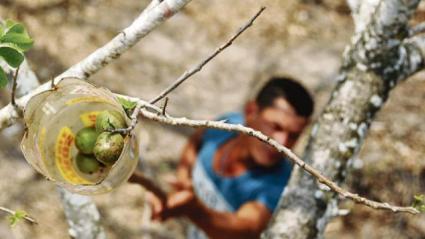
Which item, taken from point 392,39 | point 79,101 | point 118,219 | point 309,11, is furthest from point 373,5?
point 309,11

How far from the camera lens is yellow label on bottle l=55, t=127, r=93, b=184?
1.77 metres

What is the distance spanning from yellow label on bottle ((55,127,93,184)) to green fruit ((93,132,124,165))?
0.48ft

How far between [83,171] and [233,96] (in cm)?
390

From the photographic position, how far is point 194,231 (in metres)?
3.63

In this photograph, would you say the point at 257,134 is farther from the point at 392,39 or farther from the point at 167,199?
the point at 167,199

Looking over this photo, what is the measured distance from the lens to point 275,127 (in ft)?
10.2

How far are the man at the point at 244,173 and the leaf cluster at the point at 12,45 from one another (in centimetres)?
129

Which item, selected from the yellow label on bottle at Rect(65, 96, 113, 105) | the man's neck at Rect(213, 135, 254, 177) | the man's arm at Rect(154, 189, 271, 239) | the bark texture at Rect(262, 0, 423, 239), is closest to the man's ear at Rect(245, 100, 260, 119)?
the man's neck at Rect(213, 135, 254, 177)

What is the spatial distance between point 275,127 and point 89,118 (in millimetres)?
1465

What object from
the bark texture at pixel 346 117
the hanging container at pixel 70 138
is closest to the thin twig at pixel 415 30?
the bark texture at pixel 346 117

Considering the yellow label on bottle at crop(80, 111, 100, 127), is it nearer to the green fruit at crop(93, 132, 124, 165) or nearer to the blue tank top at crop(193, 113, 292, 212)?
the green fruit at crop(93, 132, 124, 165)

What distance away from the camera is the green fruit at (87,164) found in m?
1.79

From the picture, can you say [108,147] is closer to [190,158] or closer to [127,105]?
[127,105]

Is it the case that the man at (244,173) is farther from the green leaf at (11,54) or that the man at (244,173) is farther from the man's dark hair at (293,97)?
the green leaf at (11,54)
